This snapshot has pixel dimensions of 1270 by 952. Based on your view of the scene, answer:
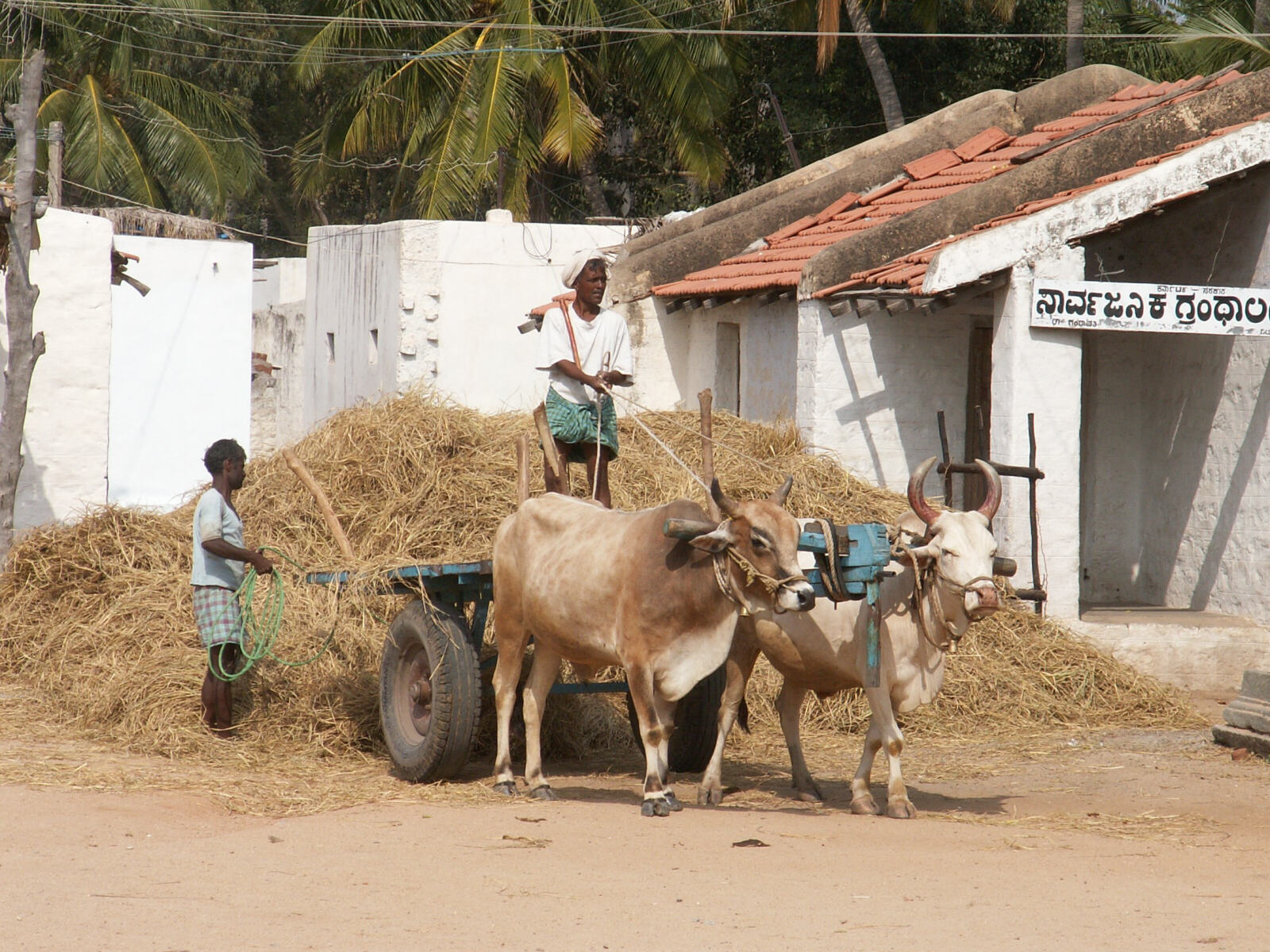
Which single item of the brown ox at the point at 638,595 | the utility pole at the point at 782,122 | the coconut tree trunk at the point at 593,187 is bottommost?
the brown ox at the point at 638,595

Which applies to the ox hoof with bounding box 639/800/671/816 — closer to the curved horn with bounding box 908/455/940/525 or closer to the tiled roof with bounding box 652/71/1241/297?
the curved horn with bounding box 908/455/940/525

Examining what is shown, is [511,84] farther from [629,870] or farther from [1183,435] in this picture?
[629,870]

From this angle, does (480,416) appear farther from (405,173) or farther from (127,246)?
(405,173)

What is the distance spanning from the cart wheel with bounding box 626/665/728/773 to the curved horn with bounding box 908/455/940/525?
1.51 metres

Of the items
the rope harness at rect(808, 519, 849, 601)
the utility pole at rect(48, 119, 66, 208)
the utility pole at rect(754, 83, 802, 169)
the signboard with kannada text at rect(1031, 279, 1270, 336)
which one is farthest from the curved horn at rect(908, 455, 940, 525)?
the utility pole at rect(754, 83, 802, 169)

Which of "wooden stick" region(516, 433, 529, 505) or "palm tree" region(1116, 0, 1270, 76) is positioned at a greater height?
"palm tree" region(1116, 0, 1270, 76)

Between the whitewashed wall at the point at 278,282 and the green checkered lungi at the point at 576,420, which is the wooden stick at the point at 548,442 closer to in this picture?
the green checkered lungi at the point at 576,420

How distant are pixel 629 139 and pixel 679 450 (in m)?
17.4

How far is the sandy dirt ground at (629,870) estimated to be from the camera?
15.4 ft

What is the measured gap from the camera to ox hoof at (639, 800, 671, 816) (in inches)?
254

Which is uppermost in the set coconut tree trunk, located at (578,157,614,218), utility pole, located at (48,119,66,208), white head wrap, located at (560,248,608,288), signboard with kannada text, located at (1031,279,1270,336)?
coconut tree trunk, located at (578,157,614,218)

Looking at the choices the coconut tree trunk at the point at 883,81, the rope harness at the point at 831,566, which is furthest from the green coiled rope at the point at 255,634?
the coconut tree trunk at the point at 883,81

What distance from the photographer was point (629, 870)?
217 inches

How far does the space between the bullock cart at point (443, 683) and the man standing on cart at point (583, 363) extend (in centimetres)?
76
